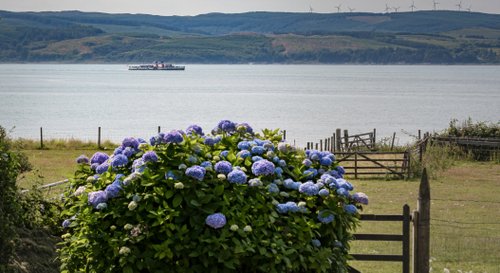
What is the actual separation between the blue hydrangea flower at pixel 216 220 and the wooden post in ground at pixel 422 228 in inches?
157

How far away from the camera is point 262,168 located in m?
8.68

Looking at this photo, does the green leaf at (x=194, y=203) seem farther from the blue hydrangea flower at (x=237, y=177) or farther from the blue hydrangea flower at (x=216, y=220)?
the blue hydrangea flower at (x=237, y=177)

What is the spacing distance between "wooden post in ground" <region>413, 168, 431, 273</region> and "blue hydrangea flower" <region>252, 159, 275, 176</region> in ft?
10.3

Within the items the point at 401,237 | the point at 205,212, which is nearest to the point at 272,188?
the point at 205,212

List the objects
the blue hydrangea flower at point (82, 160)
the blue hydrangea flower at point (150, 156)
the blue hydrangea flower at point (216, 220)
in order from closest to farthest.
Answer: the blue hydrangea flower at point (216, 220), the blue hydrangea flower at point (150, 156), the blue hydrangea flower at point (82, 160)

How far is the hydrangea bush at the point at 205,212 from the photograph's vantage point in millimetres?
8180

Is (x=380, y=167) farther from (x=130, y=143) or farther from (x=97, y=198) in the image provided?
(x=97, y=198)

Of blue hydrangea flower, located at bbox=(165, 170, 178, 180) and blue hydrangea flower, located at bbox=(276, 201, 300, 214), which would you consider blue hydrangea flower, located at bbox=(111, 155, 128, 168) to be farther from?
blue hydrangea flower, located at bbox=(276, 201, 300, 214)

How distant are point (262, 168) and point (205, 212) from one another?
0.84 m

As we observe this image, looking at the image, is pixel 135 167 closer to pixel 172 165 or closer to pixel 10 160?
pixel 172 165

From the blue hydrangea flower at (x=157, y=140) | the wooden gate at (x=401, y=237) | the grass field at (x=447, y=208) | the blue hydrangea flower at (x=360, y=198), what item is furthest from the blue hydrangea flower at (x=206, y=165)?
the grass field at (x=447, y=208)

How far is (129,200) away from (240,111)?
105m

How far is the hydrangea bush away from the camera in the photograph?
8180 mm

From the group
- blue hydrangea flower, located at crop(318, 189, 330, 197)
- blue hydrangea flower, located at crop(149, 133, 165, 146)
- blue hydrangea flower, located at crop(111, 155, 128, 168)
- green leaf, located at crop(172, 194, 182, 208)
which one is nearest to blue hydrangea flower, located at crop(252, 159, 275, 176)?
blue hydrangea flower, located at crop(318, 189, 330, 197)
